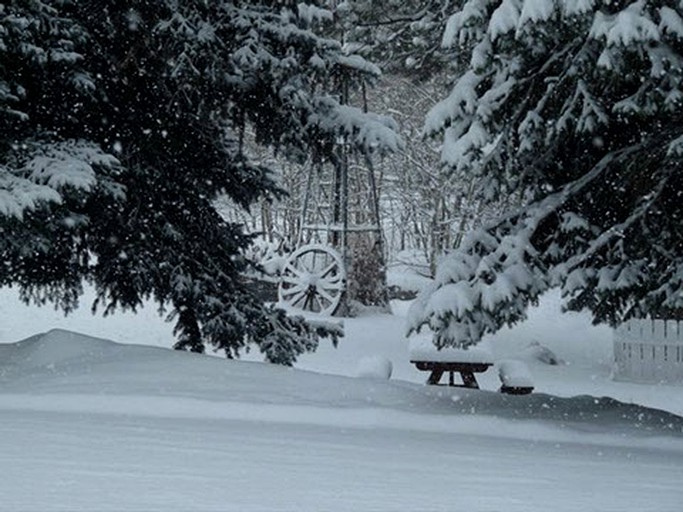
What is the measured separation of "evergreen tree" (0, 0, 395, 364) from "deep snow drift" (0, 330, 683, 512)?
745mm

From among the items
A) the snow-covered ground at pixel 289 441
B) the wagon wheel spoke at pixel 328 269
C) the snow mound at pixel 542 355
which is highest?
the wagon wheel spoke at pixel 328 269

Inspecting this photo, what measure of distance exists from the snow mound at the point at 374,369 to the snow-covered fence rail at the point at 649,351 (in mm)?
5904

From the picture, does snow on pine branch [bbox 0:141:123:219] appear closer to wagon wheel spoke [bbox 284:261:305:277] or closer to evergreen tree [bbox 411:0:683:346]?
evergreen tree [bbox 411:0:683:346]

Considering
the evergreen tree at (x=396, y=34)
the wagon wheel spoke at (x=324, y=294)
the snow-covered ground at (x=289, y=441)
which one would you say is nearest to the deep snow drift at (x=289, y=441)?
the snow-covered ground at (x=289, y=441)

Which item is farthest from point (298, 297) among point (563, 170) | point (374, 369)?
point (563, 170)

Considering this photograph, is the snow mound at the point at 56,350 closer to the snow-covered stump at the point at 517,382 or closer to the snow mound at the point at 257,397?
the snow mound at the point at 257,397

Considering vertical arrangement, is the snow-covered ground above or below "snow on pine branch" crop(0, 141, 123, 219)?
below

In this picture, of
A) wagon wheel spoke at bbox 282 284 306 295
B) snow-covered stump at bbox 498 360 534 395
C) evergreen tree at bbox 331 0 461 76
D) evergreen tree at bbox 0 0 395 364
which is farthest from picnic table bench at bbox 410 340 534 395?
wagon wheel spoke at bbox 282 284 306 295

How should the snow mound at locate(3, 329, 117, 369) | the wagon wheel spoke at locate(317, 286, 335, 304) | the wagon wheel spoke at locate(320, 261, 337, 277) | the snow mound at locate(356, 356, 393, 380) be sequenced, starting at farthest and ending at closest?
the wagon wheel spoke at locate(317, 286, 335, 304) → the wagon wheel spoke at locate(320, 261, 337, 277) → the snow mound at locate(356, 356, 393, 380) → the snow mound at locate(3, 329, 117, 369)

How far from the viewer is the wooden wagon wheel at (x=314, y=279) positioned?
1762 cm

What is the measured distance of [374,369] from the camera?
8.66 meters

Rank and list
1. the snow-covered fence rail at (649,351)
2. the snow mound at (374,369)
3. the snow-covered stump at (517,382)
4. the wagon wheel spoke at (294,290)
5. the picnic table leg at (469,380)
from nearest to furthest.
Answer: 1. the snow-covered stump at (517,382)
2. the snow mound at (374,369)
3. the picnic table leg at (469,380)
4. the snow-covered fence rail at (649,351)
5. the wagon wheel spoke at (294,290)

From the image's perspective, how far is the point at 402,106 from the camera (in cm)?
2650

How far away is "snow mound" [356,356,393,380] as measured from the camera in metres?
8.54
